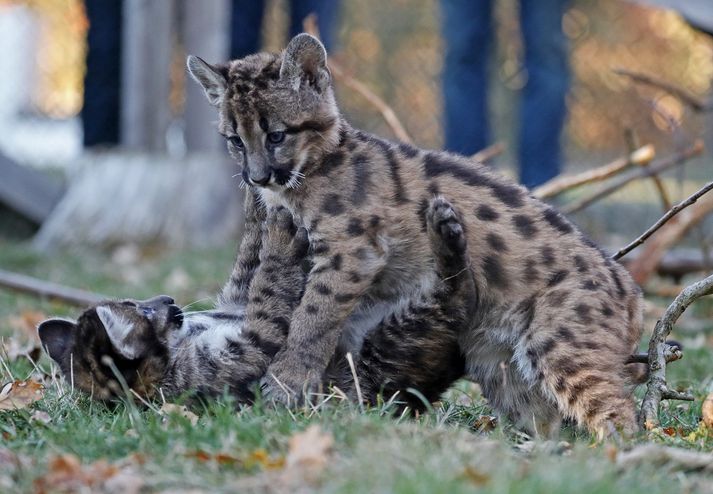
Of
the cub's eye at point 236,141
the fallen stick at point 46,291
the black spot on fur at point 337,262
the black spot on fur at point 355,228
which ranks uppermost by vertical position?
the cub's eye at point 236,141

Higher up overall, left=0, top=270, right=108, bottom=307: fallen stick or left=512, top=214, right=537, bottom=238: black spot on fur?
left=512, top=214, right=537, bottom=238: black spot on fur

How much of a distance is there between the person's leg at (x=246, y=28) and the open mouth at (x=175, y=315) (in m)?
6.44

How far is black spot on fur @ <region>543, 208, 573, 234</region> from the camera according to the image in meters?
5.32

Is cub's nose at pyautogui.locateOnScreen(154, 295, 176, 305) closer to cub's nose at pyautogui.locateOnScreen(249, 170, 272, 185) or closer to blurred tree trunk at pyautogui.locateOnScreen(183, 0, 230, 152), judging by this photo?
cub's nose at pyautogui.locateOnScreen(249, 170, 272, 185)

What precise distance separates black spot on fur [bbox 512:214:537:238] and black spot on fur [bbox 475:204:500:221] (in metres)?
0.09

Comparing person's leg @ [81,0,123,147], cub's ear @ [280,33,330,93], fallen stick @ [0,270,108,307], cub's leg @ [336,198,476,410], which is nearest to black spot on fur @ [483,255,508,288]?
cub's leg @ [336,198,476,410]

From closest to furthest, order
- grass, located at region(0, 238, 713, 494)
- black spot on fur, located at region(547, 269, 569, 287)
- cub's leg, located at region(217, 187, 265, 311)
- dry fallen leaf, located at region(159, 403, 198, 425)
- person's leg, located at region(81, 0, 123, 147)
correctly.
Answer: grass, located at region(0, 238, 713, 494)
dry fallen leaf, located at region(159, 403, 198, 425)
black spot on fur, located at region(547, 269, 569, 287)
cub's leg, located at region(217, 187, 265, 311)
person's leg, located at region(81, 0, 123, 147)

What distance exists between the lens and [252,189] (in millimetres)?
5715

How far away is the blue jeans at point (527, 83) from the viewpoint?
9.94 metres

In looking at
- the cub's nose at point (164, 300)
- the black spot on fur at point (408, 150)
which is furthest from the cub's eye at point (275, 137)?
the cub's nose at point (164, 300)

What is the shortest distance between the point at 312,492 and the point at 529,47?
23.5ft

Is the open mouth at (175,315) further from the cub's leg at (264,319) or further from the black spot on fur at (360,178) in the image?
the black spot on fur at (360,178)

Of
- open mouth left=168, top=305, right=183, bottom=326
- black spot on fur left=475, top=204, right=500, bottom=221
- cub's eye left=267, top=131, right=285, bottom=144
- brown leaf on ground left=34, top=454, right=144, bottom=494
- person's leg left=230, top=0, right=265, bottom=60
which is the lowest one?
brown leaf on ground left=34, top=454, right=144, bottom=494

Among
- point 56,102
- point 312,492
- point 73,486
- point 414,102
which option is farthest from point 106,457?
point 56,102
